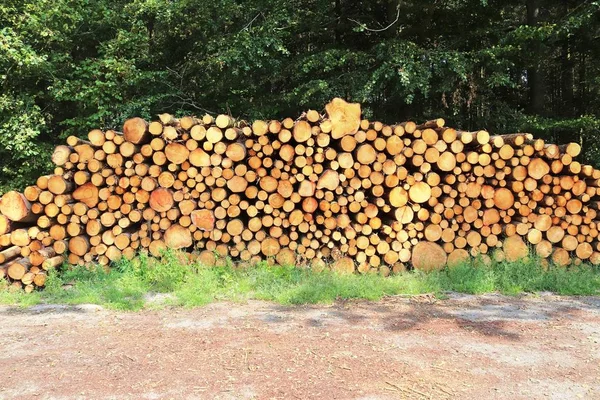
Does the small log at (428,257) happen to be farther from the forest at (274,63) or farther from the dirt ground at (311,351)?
the forest at (274,63)

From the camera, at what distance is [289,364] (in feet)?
12.1

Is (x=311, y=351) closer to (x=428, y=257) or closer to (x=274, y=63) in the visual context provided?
(x=428, y=257)

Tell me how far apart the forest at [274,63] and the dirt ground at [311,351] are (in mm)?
5181

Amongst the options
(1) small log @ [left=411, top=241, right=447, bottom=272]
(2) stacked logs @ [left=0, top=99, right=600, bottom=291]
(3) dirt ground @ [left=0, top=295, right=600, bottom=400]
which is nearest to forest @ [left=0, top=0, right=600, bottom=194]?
(2) stacked logs @ [left=0, top=99, right=600, bottom=291]

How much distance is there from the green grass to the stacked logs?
25 centimetres

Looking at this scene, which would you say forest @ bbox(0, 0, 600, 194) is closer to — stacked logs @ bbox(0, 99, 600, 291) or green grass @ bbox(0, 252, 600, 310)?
stacked logs @ bbox(0, 99, 600, 291)

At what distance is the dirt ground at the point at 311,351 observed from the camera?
10.8 ft

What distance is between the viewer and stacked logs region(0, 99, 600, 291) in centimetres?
611

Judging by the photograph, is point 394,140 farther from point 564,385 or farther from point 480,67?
point 480,67

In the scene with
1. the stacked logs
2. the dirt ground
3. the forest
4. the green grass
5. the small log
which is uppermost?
the forest

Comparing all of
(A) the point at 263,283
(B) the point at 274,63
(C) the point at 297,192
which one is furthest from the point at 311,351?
(B) the point at 274,63

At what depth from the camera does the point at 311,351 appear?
3.94m

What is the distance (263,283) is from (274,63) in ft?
18.9

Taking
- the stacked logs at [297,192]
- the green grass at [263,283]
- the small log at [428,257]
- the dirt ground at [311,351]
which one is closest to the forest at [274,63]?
the stacked logs at [297,192]
